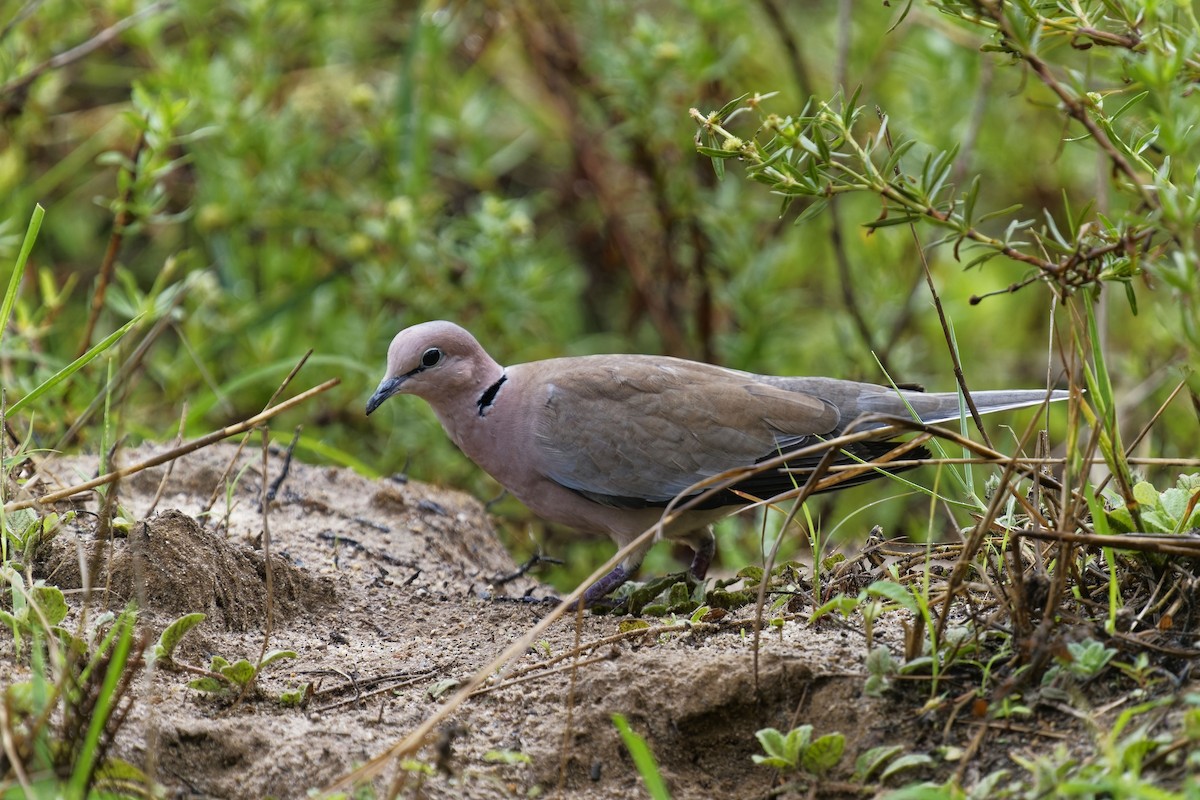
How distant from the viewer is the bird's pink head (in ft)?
13.1

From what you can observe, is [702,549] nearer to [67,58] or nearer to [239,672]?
[239,672]

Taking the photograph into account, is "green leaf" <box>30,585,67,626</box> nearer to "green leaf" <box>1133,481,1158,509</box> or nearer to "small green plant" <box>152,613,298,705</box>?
"small green plant" <box>152,613,298,705</box>

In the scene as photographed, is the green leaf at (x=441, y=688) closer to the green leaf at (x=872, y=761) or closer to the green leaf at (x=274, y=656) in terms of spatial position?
the green leaf at (x=274, y=656)

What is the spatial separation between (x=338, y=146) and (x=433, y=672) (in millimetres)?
4290

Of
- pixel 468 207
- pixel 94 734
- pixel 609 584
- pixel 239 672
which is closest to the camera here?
pixel 94 734

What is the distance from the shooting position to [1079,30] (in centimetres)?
248

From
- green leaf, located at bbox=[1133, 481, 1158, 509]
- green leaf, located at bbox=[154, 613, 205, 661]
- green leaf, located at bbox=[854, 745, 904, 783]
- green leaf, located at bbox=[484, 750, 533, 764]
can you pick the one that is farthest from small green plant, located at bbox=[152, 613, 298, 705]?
green leaf, located at bbox=[1133, 481, 1158, 509]

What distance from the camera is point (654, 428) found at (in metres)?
3.86

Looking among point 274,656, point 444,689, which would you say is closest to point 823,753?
point 444,689

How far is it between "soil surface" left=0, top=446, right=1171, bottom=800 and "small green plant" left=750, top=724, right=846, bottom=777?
0.05 meters

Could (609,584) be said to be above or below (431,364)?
below

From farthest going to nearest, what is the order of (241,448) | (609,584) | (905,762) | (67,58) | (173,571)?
1. (67,58)
2. (609,584)
3. (241,448)
4. (173,571)
5. (905,762)

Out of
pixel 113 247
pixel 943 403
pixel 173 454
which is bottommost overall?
pixel 943 403

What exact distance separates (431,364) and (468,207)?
3153 millimetres
